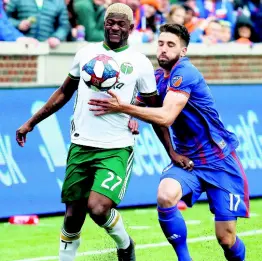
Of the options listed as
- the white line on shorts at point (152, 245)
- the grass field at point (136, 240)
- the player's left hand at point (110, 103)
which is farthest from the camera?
the grass field at point (136, 240)

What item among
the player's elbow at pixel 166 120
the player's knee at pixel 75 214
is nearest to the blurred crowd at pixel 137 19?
the player's knee at pixel 75 214

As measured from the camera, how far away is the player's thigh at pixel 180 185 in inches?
335

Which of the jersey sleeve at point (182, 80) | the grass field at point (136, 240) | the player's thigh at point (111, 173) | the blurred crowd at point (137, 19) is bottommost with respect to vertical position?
the grass field at point (136, 240)

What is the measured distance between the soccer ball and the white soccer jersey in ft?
0.55

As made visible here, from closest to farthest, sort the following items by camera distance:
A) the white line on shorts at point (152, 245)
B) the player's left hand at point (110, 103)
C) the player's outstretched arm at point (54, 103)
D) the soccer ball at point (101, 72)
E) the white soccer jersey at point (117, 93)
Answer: the player's left hand at point (110, 103) → the soccer ball at point (101, 72) → the white soccer jersey at point (117, 93) → the player's outstretched arm at point (54, 103) → the white line on shorts at point (152, 245)

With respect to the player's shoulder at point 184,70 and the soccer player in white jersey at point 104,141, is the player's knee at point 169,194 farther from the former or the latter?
the player's shoulder at point 184,70

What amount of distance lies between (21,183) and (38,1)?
2.77 metres

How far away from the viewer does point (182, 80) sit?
8461 mm

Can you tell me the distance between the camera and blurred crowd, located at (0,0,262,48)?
1364 centimetres

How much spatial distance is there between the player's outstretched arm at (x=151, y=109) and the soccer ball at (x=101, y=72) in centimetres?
18

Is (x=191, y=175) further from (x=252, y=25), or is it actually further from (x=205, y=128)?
(x=252, y=25)

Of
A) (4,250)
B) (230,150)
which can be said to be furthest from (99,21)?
(230,150)

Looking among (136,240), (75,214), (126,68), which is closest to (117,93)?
(126,68)

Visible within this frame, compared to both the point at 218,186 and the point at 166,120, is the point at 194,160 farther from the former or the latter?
the point at 166,120
